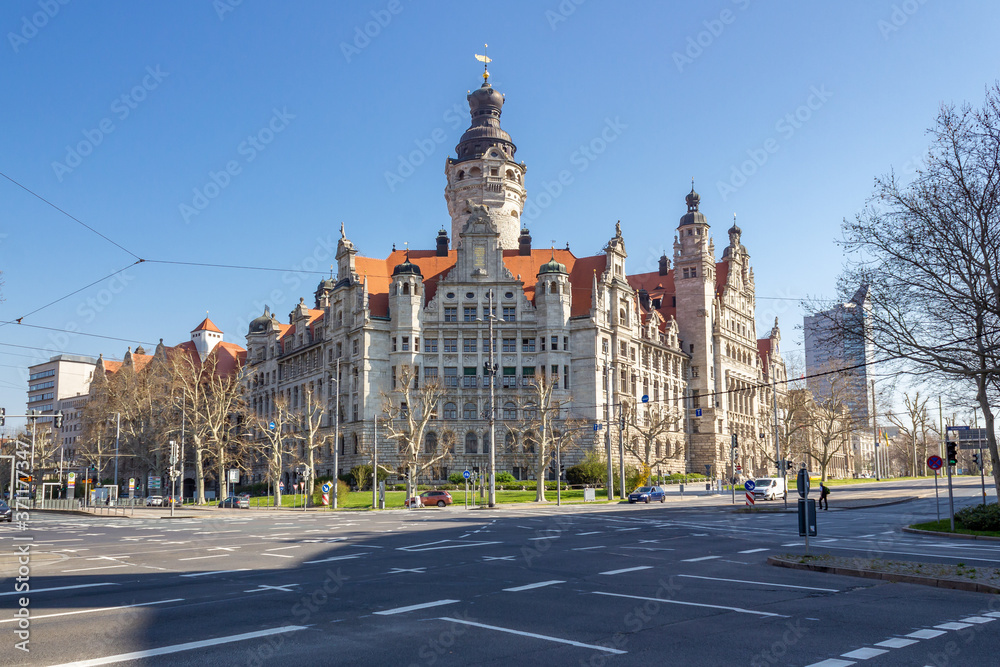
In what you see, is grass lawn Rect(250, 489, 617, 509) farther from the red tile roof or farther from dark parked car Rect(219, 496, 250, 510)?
the red tile roof

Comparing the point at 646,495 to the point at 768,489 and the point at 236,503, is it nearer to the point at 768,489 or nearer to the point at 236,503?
the point at 768,489

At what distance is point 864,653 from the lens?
9.58 meters

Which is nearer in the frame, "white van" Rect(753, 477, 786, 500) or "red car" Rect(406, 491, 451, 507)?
"white van" Rect(753, 477, 786, 500)

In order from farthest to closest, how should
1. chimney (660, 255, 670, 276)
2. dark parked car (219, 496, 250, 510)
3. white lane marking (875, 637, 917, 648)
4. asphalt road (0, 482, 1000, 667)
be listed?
chimney (660, 255, 670, 276) → dark parked car (219, 496, 250, 510) → white lane marking (875, 637, 917, 648) → asphalt road (0, 482, 1000, 667)

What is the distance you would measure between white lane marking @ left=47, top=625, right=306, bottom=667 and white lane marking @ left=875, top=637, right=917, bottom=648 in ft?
24.7

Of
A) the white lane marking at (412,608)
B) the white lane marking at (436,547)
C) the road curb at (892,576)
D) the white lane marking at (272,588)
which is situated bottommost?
the white lane marking at (436,547)

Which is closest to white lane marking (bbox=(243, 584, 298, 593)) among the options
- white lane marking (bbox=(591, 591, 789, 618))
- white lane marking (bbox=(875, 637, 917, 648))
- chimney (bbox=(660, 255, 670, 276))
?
white lane marking (bbox=(591, 591, 789, 618))

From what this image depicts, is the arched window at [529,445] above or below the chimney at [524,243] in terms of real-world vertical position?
below

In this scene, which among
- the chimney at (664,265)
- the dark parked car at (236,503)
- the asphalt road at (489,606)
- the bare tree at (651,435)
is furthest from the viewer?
the chimney at (664,265)

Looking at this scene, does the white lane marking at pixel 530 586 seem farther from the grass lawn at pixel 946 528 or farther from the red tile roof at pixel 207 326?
the red tile roof at pixel 207 326

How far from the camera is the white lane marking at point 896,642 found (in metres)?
9.98

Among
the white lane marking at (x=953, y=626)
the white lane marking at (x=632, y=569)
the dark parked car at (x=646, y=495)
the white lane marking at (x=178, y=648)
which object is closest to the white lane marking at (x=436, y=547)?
the white lane marking at (x=632, y=569)

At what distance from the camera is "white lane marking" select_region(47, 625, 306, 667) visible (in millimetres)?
9095

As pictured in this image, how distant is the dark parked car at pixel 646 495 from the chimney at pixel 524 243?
129 feet
